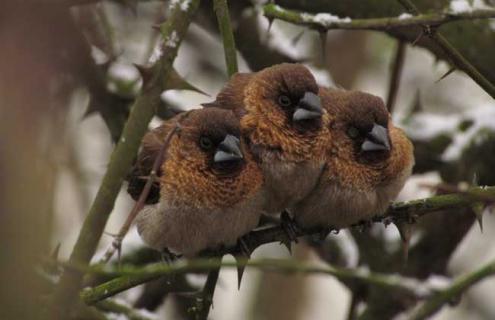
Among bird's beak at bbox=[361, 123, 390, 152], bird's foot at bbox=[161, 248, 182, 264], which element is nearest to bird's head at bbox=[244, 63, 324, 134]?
bird's beak at bbox=[361, 123, 390, 152]

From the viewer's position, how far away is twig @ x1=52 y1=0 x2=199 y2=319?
2547mm

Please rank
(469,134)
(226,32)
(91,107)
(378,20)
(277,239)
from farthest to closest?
(469,134)
(91,107)
(226,32)
(277,239)
(378,20)

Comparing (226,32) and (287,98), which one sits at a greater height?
(226,32)

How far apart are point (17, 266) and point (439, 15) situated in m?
2.00

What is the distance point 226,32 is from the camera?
405 cm

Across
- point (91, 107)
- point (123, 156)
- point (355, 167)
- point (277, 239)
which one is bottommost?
point (91, 107)

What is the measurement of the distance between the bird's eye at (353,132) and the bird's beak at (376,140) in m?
0.05

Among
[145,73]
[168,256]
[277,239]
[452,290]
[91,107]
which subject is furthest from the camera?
[91,107]

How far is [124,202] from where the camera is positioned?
8.65 m

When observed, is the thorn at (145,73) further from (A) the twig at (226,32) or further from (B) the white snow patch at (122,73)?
(B) the white snow patch at (122,73)

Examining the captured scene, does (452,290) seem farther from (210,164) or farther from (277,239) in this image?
(210,164)

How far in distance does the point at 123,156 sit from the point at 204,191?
1392 mm

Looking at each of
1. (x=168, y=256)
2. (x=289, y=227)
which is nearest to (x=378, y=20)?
(x=289, y=227)

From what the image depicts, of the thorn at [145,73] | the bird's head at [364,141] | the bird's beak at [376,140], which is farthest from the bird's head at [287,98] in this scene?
the thorn at [145,73]
